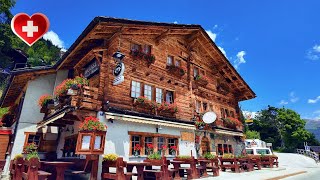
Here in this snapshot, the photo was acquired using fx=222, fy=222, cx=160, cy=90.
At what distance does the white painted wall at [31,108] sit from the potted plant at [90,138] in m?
7.25

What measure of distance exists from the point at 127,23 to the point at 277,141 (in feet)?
153

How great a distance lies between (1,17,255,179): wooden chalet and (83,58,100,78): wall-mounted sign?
59 mm

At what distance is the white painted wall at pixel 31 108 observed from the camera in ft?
→ 43.7

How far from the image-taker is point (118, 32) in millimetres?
11992

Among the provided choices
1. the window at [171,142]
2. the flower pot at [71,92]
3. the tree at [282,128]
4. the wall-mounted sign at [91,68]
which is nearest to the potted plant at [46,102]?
the wall-mounted sign at [91,68]

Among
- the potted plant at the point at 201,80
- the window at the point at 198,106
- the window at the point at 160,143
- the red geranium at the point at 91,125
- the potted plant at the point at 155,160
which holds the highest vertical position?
the potted plant at the point at 201,80

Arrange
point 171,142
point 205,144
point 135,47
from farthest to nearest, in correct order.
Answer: point 205,144, point 135,47, point 171,142

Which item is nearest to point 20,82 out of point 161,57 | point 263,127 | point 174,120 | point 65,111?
point 65,111

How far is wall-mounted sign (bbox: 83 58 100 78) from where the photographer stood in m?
12.3

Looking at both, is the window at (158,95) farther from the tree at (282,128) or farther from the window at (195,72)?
the tree at (282,128)

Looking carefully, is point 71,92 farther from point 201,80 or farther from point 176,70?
point 201,80

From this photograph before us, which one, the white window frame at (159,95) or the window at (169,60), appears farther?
the window at (169,60)

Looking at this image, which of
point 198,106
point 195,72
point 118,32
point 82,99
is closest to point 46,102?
point 82,99

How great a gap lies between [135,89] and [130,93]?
566mm
